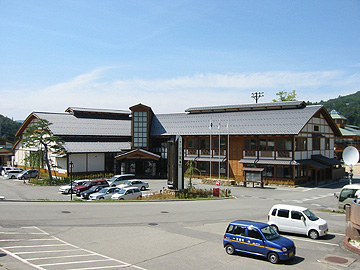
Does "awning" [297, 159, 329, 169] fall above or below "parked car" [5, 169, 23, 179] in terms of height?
above

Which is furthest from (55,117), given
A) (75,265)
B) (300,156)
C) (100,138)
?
(75,265)

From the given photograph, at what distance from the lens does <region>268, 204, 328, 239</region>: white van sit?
18844 mm

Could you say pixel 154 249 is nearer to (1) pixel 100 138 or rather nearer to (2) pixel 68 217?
(2) pixel 68 217

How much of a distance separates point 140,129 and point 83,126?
8.95 meters

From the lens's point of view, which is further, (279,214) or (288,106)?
(288,106)

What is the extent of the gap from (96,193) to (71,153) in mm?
16347

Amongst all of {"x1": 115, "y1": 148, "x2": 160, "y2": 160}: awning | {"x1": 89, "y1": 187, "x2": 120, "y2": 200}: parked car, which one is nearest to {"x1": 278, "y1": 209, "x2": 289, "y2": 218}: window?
{"x1": 89, "y1": 187, "x2": 120, "y2": 200}: parked car

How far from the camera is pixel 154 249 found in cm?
1673

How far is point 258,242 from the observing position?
15164 mm

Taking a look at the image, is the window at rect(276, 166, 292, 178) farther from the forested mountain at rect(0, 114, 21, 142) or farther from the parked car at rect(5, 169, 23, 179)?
the forested mountain at rect(0, 114, 21, 142)

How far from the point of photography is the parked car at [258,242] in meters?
14.7

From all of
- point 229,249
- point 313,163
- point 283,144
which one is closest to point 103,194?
point 229,249

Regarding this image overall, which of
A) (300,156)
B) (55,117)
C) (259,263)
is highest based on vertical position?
(55,117)

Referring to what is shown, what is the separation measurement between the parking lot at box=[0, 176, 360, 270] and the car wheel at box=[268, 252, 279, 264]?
0.25 meters
